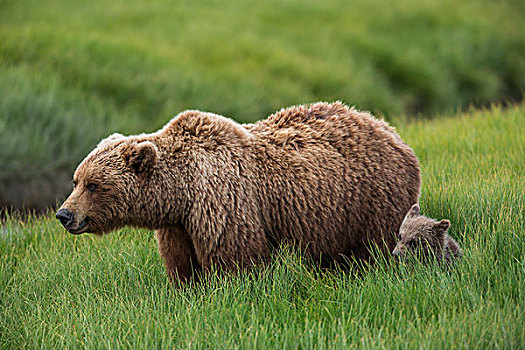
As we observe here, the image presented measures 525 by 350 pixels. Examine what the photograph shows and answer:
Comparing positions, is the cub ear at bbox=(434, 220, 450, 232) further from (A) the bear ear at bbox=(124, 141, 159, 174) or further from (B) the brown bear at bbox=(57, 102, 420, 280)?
(A) the bear ear at bbox=(124, 141, 159, 174)

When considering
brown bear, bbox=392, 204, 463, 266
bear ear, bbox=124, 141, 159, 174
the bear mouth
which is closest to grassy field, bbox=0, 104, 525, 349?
brown bear, bbox=392, 204, 463, 266

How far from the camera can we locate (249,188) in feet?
14.6

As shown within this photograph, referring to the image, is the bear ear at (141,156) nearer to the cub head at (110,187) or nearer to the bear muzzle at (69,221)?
the cub head at (110,187)

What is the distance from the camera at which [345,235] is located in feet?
15.4

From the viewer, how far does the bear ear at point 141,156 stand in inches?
171

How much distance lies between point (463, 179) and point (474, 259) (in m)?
1.89

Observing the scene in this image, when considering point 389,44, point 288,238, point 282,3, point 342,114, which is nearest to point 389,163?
point 342,114

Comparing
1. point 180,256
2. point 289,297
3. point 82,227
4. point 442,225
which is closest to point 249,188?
point 180,256

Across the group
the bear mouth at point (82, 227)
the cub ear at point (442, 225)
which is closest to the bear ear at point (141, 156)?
the bear mouth at point (82, 227)

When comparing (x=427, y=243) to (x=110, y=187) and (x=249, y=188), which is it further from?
(x=110, y=187)

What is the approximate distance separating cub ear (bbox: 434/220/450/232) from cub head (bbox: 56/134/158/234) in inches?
81.6

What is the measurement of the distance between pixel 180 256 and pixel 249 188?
741 millimetres

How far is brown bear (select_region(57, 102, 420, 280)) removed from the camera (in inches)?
171

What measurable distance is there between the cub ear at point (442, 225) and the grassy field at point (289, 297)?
0.21 m
